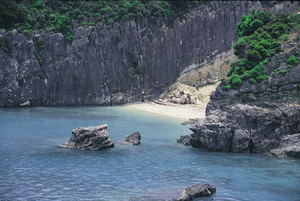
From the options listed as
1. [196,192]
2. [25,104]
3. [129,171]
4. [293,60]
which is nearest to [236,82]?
[293,60]

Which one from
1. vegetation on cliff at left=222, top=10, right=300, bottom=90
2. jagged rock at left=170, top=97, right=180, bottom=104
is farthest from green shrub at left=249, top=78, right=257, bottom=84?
jagged rock at left=170, top=97, right=180, bottom=104

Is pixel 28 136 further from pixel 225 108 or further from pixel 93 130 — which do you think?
pixel 225 108

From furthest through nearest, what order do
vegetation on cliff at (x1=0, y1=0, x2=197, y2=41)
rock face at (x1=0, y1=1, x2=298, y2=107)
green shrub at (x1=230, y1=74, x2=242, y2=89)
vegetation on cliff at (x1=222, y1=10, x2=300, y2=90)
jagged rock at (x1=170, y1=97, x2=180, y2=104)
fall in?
jagged rock at (x1=170, y1=97, x2=180, y2=104)
vegetation on cliff at (x1=0, y1=0, x2=197, y2=41)
rock face at (x1=0, y1=1, x2=298, y2=107)
vegetation on cliff at (x1=222, y1=10, x2=300, y2=90)
green shrub at (x1=230, y1=74, x2=242, y2=89)

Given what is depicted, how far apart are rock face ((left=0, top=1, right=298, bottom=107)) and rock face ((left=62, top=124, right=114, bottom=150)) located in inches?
1516

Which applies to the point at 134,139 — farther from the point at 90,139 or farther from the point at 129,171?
the point at 129,171

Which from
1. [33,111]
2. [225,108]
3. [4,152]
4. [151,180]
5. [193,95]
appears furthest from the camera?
[193,95]

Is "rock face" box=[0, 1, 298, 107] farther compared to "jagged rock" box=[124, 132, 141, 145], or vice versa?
"rock face" box=[0, 1, 298, 107]

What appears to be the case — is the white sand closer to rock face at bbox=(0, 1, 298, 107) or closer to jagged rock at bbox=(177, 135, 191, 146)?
rock face at bbox=(0, 1, 298, 107)

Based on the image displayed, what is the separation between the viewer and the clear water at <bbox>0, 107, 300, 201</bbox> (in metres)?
32.8

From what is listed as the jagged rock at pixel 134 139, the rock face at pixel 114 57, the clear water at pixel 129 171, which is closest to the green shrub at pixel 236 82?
the clear water at pixel 129 171

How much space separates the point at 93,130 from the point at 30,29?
151 feet

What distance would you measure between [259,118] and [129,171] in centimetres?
1708

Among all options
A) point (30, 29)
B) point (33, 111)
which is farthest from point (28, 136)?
point (30, 29)

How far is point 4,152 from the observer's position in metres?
45.1
